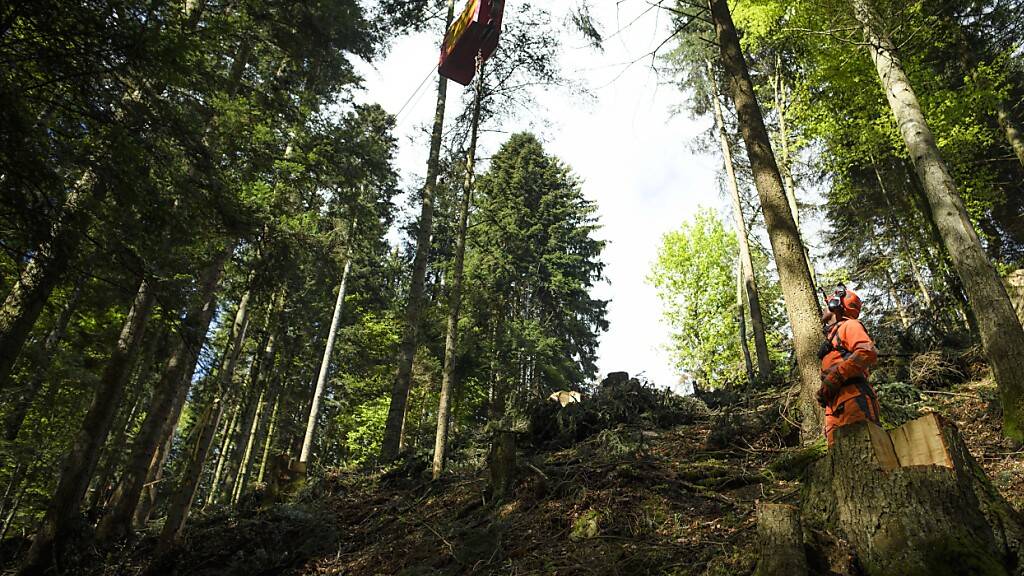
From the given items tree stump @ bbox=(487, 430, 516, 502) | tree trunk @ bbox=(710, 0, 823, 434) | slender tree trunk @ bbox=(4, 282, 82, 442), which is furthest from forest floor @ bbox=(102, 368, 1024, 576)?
slender tree trunk @ bbox=(4, 282, 82, 442)

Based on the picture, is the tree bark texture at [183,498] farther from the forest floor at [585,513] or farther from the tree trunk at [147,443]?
the tree trunk at [147,443]

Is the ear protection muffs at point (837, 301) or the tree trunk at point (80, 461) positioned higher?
the ear protection muffs at point (837, 301)

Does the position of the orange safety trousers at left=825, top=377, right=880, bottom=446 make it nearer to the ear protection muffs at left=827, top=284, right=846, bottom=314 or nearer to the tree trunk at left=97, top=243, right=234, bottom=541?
the ear protection muffs at left=827, top=284, right=846, bottom=314

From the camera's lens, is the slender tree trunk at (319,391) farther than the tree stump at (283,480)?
Yes

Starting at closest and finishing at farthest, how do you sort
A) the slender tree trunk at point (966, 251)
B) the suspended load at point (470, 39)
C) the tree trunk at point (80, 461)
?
the slender tree trunk at point (966, 251) < the tree trunk at point (80, 461) < the suspended load at point (470, 39)

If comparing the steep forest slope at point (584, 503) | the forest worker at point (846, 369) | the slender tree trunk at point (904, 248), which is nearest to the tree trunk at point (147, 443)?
the steep forest slope at point (584, 503)

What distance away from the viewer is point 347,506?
8250mm

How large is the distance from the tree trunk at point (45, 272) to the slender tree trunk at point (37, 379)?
19.0ft

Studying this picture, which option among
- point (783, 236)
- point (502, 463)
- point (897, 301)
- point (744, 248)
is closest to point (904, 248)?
point (897, 301)

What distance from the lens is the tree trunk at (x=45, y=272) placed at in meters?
4.28

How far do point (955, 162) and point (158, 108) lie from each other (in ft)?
54.7

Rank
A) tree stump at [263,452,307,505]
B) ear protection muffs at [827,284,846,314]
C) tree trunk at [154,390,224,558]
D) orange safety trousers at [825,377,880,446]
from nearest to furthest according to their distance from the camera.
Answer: orange safety trousers at [825,377,880,446] < ear protection muffs at [827,284,846,314] < tree trunk at [154,390,224,558] < tree stump at [263,452,307,505]

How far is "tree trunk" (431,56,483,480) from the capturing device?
8797 mm

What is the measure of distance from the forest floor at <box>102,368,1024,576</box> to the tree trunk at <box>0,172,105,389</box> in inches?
134
